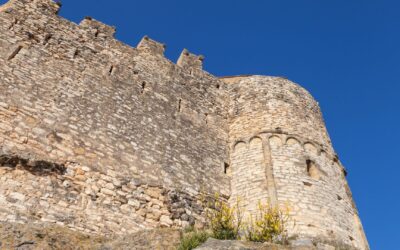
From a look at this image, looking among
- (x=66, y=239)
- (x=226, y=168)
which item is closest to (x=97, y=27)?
(x=226, y=168)

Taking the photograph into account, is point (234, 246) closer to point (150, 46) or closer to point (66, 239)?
point (66, 239)

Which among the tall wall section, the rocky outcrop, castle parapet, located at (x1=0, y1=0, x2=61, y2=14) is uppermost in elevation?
castle parapet, located at (x1=0, y1=0, x2=61, y2=14)

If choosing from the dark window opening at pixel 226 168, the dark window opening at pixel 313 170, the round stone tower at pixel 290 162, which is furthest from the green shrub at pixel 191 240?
the dark window opening at pixel 313 170

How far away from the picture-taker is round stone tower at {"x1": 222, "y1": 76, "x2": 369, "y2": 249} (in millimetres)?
9250

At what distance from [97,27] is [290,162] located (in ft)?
21.3

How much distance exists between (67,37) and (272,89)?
6141mm

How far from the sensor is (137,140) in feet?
31.4

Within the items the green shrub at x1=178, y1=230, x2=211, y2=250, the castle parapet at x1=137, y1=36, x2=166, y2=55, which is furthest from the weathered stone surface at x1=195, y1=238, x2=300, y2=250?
the castle parapet at x1=137, y1=36, x2=166, y2=55

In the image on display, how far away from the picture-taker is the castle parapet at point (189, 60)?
43.2ft

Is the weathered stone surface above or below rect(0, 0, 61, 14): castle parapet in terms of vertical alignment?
below

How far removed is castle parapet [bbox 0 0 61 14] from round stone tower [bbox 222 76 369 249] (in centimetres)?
581

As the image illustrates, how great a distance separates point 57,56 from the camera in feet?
32.6

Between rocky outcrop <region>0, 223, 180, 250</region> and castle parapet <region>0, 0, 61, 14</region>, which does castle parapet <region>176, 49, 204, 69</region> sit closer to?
castle parapet <region>0, 0, 61, 14</region>

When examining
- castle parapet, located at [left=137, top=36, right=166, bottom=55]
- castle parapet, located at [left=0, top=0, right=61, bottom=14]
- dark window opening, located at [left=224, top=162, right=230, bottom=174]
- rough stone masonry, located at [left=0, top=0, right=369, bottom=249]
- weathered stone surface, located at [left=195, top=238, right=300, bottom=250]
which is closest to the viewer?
weathered stone surface, located at [left=195, top=238, right=300, bottom=250]
